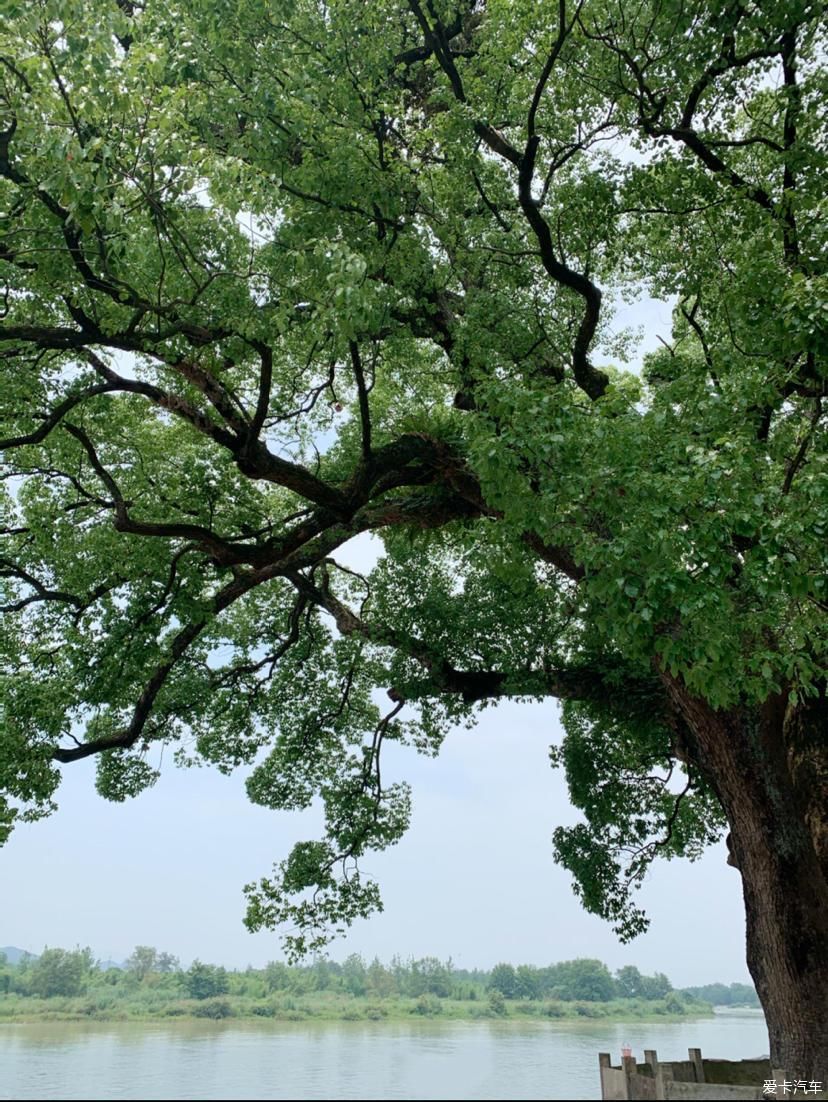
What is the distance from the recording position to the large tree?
15.5ft

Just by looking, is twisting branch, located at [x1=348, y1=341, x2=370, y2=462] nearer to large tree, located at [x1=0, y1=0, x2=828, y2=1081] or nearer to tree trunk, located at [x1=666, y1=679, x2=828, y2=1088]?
large tree, located at [x1=0, y1=0, x2=828, y2=1081]

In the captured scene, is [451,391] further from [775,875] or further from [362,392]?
[775,875]

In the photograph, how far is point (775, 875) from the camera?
658 centimetres

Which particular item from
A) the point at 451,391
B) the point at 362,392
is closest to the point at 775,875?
the point at 362,392

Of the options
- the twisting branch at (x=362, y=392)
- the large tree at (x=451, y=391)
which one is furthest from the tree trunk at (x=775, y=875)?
the twisting branch at (x=362, y=392)

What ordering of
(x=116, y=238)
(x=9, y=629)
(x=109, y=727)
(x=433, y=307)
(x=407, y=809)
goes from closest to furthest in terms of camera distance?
(x=116, y=238), (x=433, y=307), (x=9, y=629), (x=109, y=727), (x=407, y=809)

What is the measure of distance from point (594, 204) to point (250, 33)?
3015 millimetres

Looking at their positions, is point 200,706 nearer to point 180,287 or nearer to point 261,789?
point 261,789

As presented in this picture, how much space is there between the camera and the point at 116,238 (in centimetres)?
446

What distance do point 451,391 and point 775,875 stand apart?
6412 millimetres

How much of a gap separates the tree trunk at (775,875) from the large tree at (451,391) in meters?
0.02

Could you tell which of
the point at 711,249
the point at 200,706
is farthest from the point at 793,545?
the point at 200,706

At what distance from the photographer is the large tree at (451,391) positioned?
4727mm

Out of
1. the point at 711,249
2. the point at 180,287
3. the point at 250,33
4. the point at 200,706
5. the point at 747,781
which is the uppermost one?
the point at 250,33
